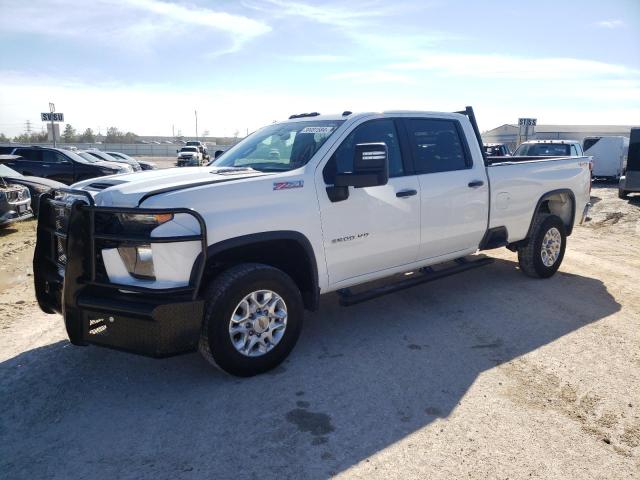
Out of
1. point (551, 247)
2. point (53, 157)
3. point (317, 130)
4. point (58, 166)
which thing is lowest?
point (551, 247)

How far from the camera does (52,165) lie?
46.5ft

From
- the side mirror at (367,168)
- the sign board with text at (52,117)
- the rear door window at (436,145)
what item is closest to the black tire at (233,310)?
the side mirror at (367,168)

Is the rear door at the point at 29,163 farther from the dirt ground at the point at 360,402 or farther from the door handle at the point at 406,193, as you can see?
the door handle at the point at 406,193

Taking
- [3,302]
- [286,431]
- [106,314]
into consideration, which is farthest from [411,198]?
[3,302]

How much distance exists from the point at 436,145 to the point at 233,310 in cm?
280

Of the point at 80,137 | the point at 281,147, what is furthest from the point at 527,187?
the point at 80,137

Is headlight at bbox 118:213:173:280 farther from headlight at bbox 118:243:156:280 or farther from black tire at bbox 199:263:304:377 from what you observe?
black tire at bbox 199:263:304:377

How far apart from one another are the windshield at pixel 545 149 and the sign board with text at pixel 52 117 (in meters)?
22.1

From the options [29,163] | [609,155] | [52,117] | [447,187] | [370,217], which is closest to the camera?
[370,217]

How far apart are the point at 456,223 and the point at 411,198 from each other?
0.79 m

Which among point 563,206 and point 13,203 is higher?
point 563,206

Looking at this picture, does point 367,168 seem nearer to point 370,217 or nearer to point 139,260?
point 370,217

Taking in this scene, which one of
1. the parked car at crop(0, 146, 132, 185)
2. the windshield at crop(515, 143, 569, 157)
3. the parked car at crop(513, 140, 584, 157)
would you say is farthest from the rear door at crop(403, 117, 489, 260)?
the parked car at crop(0, 146, 132, 185)

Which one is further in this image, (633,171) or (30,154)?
(633,171)
